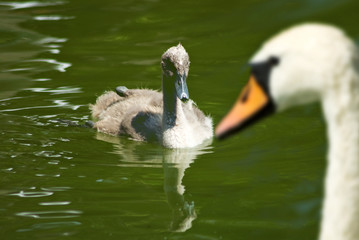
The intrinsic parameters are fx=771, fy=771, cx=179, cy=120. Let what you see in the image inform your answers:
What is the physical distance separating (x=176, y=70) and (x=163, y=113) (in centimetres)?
69

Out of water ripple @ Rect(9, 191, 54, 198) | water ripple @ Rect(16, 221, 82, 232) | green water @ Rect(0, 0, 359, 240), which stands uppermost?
green water @ Rect(0, 0, 359, 240)

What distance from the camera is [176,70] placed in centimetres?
793

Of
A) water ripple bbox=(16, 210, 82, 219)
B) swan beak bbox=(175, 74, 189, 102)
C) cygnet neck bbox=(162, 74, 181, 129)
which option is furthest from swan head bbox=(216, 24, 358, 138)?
cygnet neck bbox=(162, 74, 181, 129)

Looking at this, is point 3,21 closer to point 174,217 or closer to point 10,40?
point 10,40

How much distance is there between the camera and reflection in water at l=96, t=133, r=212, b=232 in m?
5.80

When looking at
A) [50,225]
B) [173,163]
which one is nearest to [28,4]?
[173,163]

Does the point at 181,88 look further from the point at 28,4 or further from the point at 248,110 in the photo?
the point at 28,4

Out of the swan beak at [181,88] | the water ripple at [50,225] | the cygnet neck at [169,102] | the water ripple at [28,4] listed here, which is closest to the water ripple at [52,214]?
the water ripple at [50,225]

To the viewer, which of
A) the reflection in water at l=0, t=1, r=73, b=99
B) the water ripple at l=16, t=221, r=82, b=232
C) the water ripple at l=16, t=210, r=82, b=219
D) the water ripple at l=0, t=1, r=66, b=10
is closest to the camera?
the water ripple at l=16, t=221, r=82, b=232

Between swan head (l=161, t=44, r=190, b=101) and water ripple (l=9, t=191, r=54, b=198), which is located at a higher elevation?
swan head (l=161, t=44, r=190, b=101)

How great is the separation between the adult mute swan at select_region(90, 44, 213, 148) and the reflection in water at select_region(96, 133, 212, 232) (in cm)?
12

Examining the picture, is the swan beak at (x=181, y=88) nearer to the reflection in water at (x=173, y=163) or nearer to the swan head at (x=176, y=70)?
the swan head at (x=176, y=70)

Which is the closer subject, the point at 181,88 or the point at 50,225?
the point at 50,225

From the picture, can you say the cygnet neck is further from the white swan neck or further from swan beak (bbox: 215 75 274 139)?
the white swan neck
